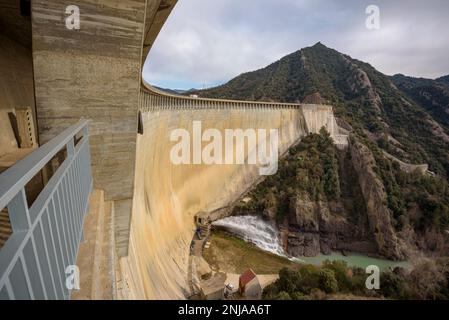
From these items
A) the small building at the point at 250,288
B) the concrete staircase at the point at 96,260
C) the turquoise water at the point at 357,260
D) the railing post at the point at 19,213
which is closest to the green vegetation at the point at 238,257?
the small building at the point at 250,288

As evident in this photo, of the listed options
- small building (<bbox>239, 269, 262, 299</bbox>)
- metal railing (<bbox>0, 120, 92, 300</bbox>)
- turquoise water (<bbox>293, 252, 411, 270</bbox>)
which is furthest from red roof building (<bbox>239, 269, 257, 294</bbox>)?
metal railing (<bbox>0, 120, 92, 300</bbox>)

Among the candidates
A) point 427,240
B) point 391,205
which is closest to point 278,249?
point 391,205

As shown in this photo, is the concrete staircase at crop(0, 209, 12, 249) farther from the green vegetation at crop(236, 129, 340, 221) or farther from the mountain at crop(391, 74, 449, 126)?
the mountain at crop(391, 74, 449, 126)

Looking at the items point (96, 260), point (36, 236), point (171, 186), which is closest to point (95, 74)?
point (96, 260)

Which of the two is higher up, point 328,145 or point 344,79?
point 344,79

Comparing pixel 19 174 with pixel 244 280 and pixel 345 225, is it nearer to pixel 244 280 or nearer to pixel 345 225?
pixel 244 280

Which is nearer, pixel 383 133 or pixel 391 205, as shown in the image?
pixel 391 205

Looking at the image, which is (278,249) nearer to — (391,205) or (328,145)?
(391,205)
